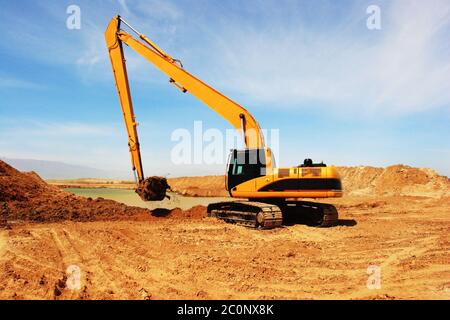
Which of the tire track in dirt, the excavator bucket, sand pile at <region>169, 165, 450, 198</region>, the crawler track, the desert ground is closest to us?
the desert ground

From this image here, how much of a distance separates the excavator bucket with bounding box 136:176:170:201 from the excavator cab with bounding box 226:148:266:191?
9.36ft

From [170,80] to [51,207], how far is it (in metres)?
7.38

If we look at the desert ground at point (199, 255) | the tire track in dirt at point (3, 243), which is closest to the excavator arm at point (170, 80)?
the desert ground at point (199, 255)

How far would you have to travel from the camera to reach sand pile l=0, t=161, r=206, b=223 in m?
13.6

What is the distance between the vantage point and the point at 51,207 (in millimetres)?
14492

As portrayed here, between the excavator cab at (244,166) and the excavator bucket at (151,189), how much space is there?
A: 2852 millimetres

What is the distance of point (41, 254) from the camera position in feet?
25.5

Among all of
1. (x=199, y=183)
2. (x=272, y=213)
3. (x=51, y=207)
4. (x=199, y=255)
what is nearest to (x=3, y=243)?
(x=199, y=255)

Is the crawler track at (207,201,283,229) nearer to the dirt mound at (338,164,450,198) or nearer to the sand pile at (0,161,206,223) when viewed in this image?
the sand pile at (0,161,206,223)

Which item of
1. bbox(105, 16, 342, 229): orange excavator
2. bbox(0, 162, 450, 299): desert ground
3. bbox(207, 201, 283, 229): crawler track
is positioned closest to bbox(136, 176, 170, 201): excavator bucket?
bbox(105, 16, 342, 229): orange excavator

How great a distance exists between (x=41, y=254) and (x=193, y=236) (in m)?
4.07

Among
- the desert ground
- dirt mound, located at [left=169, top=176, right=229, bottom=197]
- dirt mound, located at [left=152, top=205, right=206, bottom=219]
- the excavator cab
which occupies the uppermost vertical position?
the excavator cab
